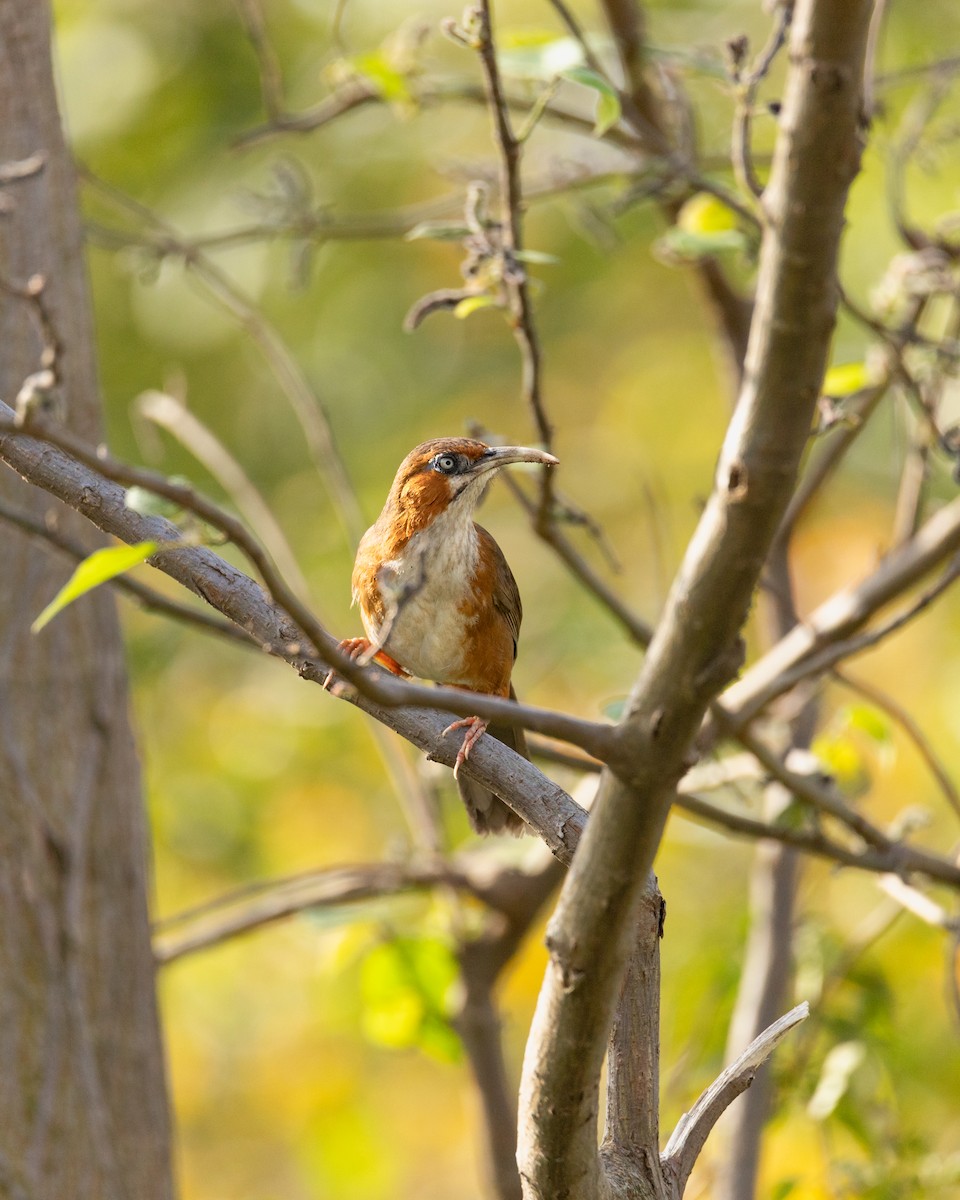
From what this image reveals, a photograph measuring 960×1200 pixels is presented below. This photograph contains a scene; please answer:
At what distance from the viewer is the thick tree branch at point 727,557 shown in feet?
4.34

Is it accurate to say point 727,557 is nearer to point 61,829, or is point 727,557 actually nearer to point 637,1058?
point 637,1058

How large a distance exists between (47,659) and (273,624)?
1424mm

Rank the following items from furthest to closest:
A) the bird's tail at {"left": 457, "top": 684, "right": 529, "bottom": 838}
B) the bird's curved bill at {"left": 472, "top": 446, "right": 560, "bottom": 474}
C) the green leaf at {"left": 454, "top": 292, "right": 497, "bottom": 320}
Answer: the bird's tail at {"left": 457, "top": 684, "right": 529, "bottom": 838} → the bird's curved bill at {"left": 472, "top": 446, "right": 560, "bottom": 474} → the green leaf at {"left": 454, "top": 292, "right": 497, "bottom": 320}

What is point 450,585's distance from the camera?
3.53m

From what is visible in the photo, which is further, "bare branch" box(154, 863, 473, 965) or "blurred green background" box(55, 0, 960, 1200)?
"blurred green background" box(55, 0, 960, 1200)

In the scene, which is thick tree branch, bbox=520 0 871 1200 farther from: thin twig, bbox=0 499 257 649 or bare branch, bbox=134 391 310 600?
bare branch, bbox=134 391 310 600

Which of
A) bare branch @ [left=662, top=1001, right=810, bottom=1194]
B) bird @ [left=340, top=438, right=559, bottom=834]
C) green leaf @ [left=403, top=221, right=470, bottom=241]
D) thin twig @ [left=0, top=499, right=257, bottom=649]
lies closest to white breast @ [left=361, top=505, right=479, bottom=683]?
bird @ [left=340, top=438, right=559, bottom=834]

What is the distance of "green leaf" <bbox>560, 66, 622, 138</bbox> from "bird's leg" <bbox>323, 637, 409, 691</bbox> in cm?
115

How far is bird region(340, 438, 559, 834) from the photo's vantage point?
3.46m

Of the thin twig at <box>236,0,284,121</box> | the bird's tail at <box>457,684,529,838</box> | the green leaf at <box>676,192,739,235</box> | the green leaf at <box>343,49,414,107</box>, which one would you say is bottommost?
the bird's tail at <box>457,684,529,838</box>

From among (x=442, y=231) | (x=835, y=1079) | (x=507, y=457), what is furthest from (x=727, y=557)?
(x=835, y=1079)

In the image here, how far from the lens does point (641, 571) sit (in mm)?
7855

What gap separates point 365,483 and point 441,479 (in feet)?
12.4

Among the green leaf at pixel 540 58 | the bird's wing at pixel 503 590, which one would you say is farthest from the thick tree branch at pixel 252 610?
the bird's wing at pixel 503 590
